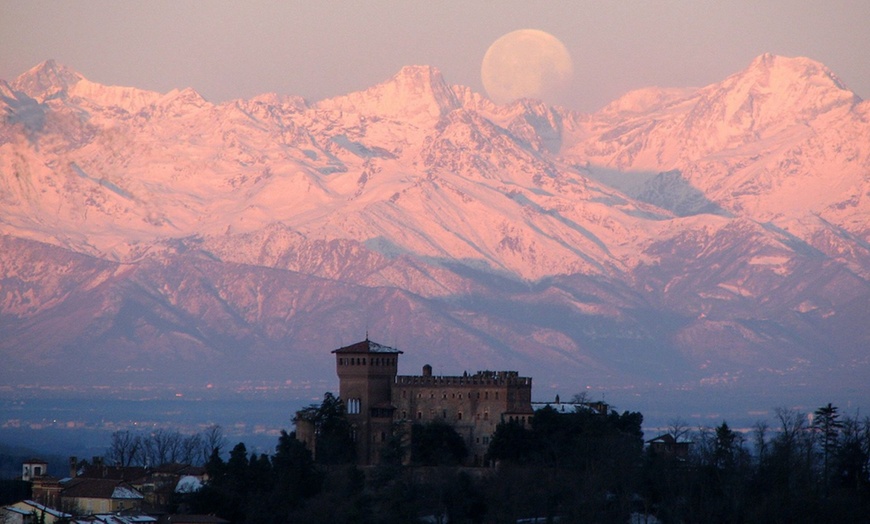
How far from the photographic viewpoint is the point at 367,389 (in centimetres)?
14288

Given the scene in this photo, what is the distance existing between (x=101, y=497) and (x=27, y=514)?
10436mm

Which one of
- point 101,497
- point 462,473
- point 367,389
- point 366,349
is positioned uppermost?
point 366,349

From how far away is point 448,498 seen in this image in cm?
12444

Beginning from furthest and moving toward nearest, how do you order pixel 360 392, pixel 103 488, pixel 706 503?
pixel 360 392 < pixel 103 488 < pixel 706 503

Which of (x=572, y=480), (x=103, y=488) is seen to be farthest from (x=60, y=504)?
(x=572, y=480)

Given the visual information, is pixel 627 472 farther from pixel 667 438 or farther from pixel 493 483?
pixel 667 438

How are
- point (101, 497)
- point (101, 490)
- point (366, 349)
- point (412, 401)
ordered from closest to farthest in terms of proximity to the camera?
1. point (101, 497)
2. point (101, 490)
3. point (412, 401)
4. point (366, 349)

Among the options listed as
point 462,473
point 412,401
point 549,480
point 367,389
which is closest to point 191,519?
point 462,473

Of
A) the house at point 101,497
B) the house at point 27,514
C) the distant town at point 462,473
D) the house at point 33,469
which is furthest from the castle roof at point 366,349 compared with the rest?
the house at point 27,514

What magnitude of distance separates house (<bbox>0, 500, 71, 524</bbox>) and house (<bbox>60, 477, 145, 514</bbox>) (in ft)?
19.2

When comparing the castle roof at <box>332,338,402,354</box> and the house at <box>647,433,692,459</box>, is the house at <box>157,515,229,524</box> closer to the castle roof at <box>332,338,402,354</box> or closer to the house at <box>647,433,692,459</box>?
the castle roof at <box>332,338,402,354</box>

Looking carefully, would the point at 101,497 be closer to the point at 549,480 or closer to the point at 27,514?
the point at 27,514

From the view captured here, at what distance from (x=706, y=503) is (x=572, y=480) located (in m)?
9.78

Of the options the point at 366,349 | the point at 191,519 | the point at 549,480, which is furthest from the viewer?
the point at 366,349
